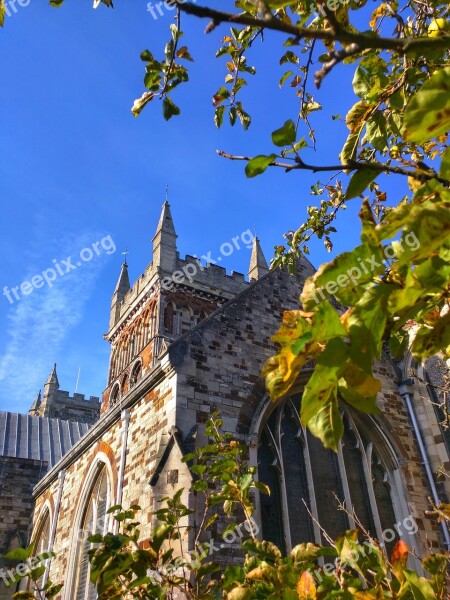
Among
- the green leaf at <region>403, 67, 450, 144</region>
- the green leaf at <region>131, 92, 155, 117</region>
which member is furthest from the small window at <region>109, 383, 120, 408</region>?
the green leaf at <region>403, 67, 450, 144</region>

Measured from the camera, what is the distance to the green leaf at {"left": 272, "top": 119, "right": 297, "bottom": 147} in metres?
1.29

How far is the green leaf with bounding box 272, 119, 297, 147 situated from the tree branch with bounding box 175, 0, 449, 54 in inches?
11.3

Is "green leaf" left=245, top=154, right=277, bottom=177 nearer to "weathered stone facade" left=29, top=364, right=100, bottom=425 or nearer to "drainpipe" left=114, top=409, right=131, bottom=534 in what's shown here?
"drainpipe" left=114, top=409, right=131, bottom=534

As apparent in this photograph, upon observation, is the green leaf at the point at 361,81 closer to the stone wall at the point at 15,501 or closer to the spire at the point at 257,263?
the stone wall at the point at 15,501

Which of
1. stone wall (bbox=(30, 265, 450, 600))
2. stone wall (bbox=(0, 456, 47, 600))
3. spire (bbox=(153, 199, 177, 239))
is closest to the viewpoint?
stone wall (bbox=(30, 265, 450, 600))

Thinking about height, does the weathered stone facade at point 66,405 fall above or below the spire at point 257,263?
below

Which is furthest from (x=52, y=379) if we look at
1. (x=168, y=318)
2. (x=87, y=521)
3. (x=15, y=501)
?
(x=87, y=521)

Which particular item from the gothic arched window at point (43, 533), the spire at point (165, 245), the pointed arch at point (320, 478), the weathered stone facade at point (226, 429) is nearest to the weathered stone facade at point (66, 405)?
the spire at point (165, 245)

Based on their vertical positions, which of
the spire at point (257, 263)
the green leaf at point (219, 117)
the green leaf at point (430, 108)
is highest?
the spire at point (257, 263)

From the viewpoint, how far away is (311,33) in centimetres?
100

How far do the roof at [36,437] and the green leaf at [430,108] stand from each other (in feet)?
57.7

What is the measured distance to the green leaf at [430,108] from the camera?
2.97 feet

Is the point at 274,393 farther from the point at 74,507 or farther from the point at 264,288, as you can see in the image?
the point at 74,507

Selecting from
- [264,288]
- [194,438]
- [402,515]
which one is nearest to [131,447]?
[194,438]
